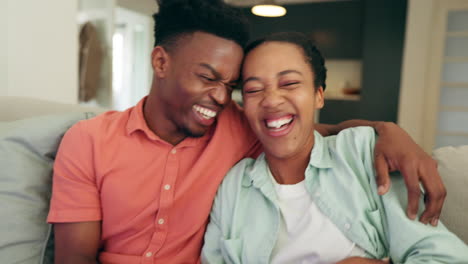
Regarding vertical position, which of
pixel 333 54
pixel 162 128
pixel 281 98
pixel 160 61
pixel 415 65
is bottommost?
pixel 162 128

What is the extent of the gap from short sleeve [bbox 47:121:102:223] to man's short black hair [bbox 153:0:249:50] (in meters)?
0.43

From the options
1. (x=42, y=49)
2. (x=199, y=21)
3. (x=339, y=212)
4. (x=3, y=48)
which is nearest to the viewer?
(x=339, y=212)

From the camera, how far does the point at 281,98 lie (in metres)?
1.02

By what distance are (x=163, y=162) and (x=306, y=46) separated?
1.86 feet

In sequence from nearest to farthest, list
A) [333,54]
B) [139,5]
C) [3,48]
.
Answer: [3,48] < [139,5] < [333,54]

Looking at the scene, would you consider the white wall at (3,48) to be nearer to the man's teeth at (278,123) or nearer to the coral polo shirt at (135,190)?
the coral polo shirt at (135,190)

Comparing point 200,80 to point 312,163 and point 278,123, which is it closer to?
point 278,123

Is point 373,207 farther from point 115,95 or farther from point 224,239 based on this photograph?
point 115,95

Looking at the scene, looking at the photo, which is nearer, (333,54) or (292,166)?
(292,166)

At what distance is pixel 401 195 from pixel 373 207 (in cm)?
8

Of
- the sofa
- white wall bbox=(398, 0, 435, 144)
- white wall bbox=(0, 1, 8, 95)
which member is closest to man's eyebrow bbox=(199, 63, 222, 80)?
the sofa

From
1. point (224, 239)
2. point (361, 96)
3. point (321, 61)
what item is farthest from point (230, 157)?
point (361, 96)

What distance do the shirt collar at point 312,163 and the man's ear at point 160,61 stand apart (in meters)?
0.44

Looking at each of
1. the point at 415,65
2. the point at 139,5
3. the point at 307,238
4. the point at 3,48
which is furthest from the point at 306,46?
the point at 139,5
